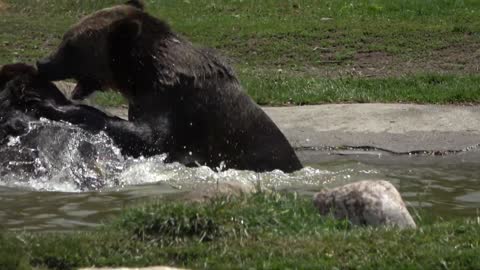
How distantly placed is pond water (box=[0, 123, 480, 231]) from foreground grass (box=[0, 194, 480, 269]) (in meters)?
1.70

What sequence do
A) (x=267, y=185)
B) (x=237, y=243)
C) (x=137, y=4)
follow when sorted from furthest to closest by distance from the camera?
(x=137, y=4) → (x=267, y=185) → (x=237, y=243)

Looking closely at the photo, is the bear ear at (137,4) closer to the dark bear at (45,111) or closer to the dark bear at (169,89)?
the dark bear at (169,89)

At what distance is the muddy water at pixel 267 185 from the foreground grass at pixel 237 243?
121cm

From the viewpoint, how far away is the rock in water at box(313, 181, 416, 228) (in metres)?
6.54

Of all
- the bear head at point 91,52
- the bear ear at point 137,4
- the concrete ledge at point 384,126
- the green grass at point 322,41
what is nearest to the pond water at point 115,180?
the bear head at point 91,52

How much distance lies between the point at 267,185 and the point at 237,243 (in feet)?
9.22

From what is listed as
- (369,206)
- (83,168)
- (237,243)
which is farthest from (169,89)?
(237,243)

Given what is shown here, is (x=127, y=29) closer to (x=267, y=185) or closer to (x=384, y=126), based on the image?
(x=267, y=185)

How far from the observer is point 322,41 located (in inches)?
690

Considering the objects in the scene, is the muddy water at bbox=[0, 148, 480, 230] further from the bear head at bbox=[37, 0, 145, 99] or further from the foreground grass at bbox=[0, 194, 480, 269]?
the foreground grass at bbox=[0, 194, 480, 269]

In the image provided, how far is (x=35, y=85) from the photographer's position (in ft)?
30.6

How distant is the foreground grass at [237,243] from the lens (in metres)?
5.42

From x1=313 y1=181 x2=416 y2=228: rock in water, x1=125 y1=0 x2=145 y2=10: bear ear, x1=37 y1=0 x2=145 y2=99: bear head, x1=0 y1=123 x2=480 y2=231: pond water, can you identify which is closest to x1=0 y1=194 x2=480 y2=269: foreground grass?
x1=313 y1=181 x2=416 y2=228: rock in water

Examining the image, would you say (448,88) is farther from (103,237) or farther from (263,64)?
(103,237)
